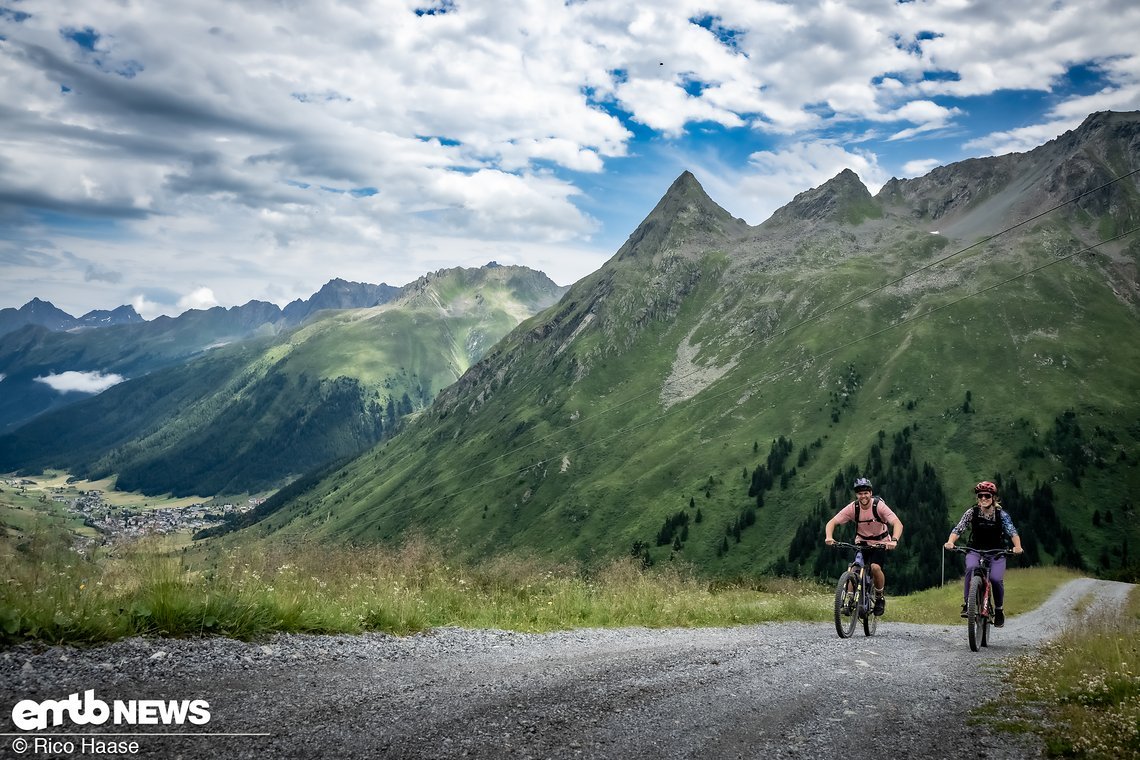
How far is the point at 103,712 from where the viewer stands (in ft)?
21.6

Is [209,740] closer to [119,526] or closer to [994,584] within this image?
[119,526]

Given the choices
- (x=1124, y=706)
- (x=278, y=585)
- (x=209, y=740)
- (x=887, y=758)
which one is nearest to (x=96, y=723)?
(x=209, y=740)

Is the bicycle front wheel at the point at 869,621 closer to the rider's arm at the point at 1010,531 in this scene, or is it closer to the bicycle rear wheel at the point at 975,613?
the bicycle rear wheel at the point at 975,613

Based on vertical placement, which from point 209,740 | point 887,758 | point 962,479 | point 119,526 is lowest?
point 962,479

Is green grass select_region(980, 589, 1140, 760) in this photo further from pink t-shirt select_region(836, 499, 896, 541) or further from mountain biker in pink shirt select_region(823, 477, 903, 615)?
pink t-shirt select_region(836, 499, 896, 541)

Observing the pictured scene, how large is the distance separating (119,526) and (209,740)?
6.24 m

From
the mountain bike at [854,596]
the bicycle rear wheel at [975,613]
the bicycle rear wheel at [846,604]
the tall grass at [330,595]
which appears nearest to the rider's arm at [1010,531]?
the bicycle rear wheel at [975,613]

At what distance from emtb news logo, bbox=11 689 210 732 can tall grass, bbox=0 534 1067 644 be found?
168cm

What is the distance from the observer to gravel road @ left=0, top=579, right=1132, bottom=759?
649cm

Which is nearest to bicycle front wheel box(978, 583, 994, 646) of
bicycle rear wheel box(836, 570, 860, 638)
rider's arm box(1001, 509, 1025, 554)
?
rider's arm box(1001, 509, 1025, 554)

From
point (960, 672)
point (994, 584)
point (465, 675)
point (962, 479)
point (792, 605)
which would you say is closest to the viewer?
point (465, 675)

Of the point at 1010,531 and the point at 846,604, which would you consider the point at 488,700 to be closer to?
the point at 846,604

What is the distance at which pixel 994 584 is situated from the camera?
16.3 meters

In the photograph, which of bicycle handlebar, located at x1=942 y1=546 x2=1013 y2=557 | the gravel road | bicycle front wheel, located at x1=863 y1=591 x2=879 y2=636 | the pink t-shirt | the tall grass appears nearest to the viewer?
the gravel road
